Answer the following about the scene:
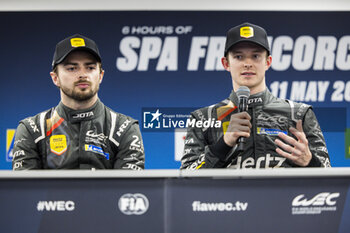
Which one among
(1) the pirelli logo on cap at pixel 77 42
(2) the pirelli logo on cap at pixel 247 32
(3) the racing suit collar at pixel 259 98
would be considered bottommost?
(3) the racing suit collar at pixel 259 98

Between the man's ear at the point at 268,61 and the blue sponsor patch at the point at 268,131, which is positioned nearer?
the blue sponsor patch at the point at 268,131

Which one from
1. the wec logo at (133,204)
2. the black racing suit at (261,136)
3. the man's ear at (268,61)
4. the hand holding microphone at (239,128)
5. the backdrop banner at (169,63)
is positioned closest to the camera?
the wec logo at (133,204)

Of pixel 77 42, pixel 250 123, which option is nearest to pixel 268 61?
pixel 250 123

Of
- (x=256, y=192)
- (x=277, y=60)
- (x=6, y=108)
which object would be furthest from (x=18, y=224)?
(x=277, y=60)

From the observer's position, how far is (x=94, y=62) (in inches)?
101

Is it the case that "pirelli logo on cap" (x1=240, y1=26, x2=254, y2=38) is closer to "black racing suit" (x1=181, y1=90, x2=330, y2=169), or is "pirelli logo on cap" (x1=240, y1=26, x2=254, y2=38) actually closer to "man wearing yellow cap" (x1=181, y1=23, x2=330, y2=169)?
"man wearing yellow cap" (x1=181, y1=23, x2=330, y2=169)

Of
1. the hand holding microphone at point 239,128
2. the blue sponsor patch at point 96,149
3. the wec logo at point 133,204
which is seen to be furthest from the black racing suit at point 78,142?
the wec logo at point 133,204

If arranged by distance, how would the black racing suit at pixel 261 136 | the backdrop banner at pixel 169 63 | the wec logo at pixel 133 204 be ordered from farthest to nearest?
the backdrop banner at pixel 169 63
the black racing suit at pixel 261 136
the wec logo at pixel 133 204

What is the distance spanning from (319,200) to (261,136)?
3.15 feet

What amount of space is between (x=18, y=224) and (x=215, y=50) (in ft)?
6.21

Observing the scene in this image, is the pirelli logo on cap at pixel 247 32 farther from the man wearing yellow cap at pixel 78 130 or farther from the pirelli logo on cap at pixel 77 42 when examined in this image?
the pirelli logo on cap at pixel 77 42

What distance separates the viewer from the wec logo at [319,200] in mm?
1475

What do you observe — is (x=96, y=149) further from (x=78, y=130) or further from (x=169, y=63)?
(x=169, y=63)

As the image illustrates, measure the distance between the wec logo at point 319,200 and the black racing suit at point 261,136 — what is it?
0.78 m
